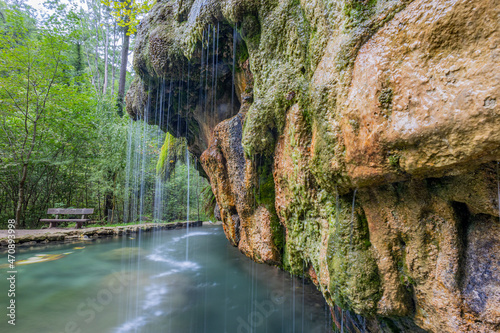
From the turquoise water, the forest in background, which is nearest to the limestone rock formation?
the turquoise water

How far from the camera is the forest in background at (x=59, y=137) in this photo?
1019 cm

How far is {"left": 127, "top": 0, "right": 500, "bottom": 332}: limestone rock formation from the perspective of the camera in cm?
144

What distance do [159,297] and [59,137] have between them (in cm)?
1143

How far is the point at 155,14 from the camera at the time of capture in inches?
253

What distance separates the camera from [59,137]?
12070 millimetres

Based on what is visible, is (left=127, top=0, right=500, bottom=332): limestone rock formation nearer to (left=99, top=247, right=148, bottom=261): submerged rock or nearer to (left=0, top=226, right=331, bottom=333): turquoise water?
(left=0, top=226, right=331, bottom=333): turquoise water

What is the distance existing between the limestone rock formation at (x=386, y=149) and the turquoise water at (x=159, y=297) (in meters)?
1.43

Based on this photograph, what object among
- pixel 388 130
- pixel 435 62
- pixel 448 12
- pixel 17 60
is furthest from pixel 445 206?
pixel 17 60

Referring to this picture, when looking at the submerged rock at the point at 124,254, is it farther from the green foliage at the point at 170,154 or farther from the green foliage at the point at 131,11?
the green foliage at the point at 131,11

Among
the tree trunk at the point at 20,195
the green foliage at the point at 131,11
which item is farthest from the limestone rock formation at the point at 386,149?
the tree trunk at the point at 20,195

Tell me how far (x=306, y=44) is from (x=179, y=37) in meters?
4.08

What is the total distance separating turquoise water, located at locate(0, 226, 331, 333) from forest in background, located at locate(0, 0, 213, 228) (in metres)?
5.07

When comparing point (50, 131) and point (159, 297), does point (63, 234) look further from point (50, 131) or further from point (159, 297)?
point (159, 297)

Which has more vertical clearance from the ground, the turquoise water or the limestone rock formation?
the limestone rock formation
